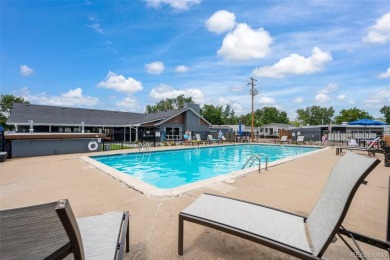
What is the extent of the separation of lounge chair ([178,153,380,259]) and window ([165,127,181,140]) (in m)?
22.6

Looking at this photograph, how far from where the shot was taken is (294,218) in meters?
2.38

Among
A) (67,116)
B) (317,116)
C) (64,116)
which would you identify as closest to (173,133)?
(67,116)

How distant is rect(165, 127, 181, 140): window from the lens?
2506cm

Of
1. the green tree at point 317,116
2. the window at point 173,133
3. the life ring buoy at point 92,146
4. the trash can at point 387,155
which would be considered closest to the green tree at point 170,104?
the window at point 173,133

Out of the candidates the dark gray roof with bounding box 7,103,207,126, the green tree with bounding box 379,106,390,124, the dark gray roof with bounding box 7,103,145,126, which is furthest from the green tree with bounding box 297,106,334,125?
the dark gray roof with bounding box 7,103,145,126

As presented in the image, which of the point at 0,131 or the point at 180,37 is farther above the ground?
the point at 180,37

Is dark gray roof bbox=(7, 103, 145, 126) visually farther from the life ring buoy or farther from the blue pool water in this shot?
the blue pool water

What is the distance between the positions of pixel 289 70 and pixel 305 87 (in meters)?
3.43

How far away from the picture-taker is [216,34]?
17812 mm

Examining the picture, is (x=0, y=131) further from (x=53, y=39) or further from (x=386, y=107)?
(x=386, y=107)

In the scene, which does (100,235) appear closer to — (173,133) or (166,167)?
(166,167)

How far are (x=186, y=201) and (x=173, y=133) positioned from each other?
2173 cm

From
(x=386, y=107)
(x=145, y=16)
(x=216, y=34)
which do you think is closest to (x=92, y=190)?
(x=145, y=16)

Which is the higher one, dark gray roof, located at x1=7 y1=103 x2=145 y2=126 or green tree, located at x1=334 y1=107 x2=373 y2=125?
green tree, located at x1=334 y1=107 x2=373 y2=125
